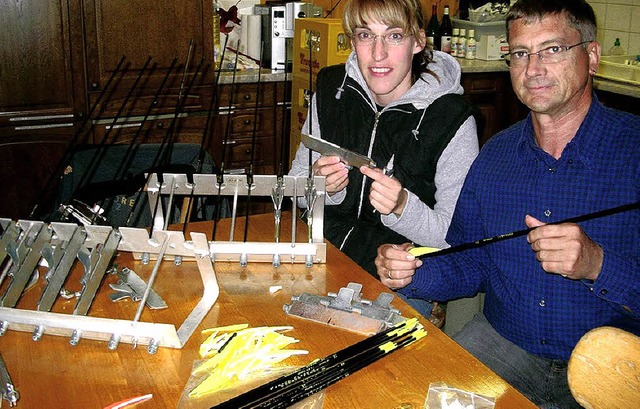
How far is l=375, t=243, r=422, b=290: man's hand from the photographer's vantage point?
179 centimetres

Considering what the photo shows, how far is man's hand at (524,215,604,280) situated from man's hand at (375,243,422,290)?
317mm

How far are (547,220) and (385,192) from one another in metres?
0.41

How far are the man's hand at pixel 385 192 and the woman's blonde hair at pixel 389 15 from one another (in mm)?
498

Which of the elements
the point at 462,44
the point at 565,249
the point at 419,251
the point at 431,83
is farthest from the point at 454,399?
the point at 462,44

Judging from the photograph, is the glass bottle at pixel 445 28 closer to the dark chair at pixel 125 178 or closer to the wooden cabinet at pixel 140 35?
the wooden cabinet at pixel 140 35

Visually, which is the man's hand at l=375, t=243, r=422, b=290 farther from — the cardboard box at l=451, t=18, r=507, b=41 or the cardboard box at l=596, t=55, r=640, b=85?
the cardboard box at l=451, t=18, r=507, b=41

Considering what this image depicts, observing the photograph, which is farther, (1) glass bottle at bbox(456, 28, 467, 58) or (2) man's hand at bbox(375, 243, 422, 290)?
(1) glass bottle at bbox(456, 28, 467, 58)

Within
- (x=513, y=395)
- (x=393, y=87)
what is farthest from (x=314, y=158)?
(x=513, y=395)

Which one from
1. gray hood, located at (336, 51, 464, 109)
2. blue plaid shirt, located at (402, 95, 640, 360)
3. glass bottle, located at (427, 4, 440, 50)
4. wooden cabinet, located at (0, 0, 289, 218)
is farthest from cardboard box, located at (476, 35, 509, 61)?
blue plaid shirt, located at (402, 95, 640, 360)

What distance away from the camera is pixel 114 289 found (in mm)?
1699

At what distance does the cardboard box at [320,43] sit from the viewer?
3932 millimetres

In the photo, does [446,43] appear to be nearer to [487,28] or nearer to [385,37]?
[487,28]

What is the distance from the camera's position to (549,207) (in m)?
1.83

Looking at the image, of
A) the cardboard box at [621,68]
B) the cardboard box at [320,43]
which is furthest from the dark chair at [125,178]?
the cardboard box at [621,68]
